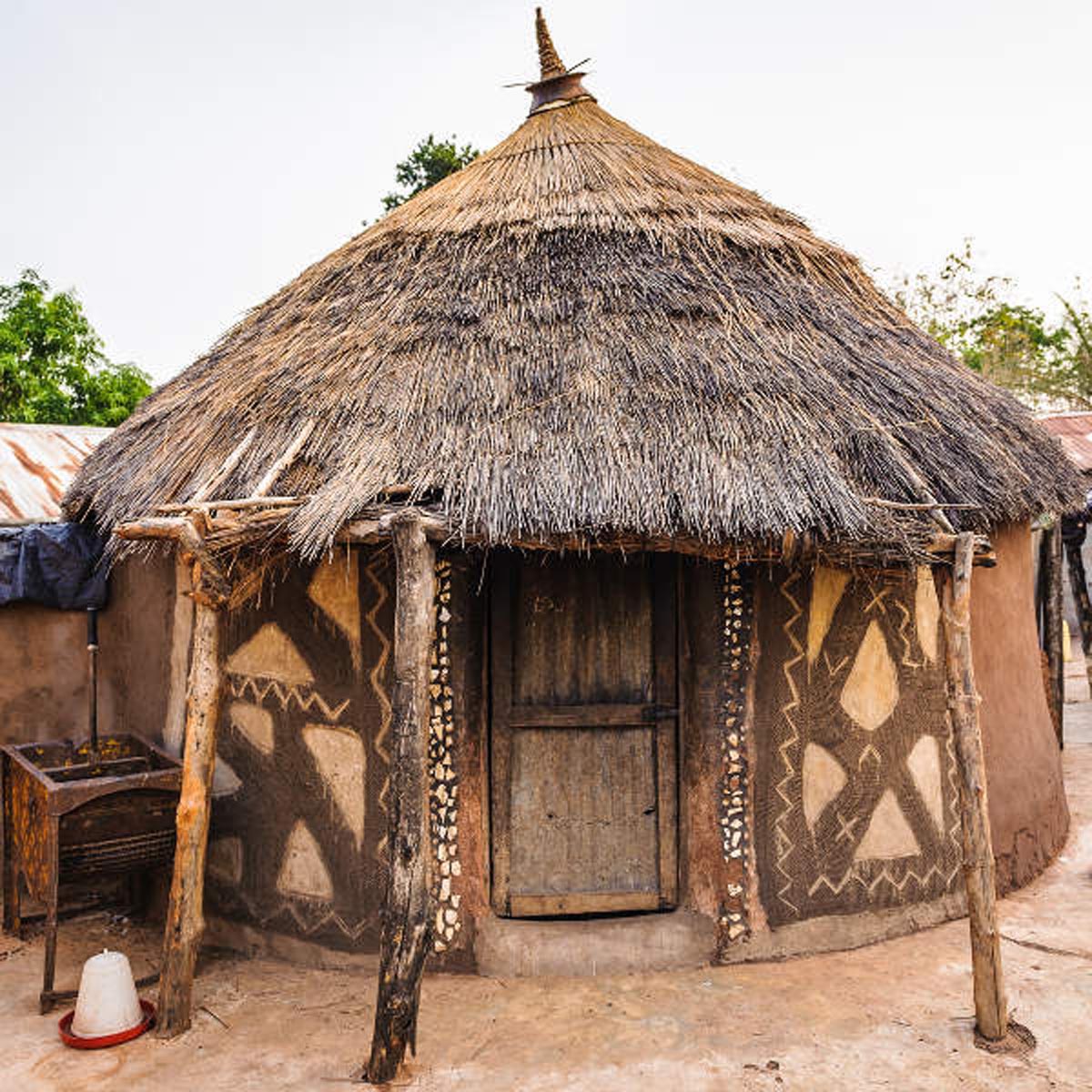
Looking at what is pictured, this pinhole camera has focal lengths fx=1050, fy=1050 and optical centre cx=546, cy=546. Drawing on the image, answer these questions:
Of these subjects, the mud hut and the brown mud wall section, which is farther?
the brown mud wall section

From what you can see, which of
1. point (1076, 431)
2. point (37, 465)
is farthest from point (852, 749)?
point (1076, 431)

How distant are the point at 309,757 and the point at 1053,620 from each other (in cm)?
668

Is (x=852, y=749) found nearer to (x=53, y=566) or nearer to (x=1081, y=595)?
(x=1081, y=595)

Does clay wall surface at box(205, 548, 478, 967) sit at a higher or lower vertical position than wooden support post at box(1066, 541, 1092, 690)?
lower

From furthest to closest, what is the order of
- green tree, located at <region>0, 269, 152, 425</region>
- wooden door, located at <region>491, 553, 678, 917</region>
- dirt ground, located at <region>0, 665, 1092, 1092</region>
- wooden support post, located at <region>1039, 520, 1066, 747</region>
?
1. green tree, located at <region>0, 269, 152, 425</region>
2. wooden support post, located at <region>1039, 520, 1066, 747</region>
3. wooden door, located at <region>491, 553, 678, 917</region>
4. dirt ground, located at <region>0, 665, 1092, 1092</region>

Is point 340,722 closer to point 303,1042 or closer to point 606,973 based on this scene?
Answer: point 303,1042

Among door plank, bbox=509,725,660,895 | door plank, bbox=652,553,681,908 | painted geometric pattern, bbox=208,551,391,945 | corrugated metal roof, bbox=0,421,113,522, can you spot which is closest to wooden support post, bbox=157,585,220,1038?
painted geometric pattern, bbox=208,551,391,945

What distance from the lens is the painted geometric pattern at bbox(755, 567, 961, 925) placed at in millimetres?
5250

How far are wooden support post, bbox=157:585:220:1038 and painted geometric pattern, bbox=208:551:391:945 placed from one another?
60cm

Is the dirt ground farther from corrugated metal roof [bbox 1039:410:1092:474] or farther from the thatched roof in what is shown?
corrugated metal roof [bbox 1039:410:1092:474]

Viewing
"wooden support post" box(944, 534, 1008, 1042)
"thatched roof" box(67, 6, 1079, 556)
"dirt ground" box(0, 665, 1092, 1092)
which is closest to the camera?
"dirt ground" box(0, 665, 1092, 1092)

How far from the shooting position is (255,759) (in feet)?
18.0

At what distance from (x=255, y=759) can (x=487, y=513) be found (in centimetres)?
206

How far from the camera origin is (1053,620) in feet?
29.6
